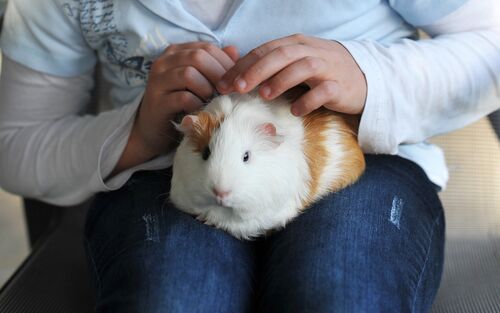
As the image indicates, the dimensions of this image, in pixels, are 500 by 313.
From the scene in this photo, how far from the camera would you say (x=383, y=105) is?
0.69m

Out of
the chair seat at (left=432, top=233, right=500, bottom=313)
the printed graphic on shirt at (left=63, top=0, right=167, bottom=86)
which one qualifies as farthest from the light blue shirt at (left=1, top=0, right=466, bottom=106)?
the chair seat at (left=432, top=233, right=500, bottom=313)

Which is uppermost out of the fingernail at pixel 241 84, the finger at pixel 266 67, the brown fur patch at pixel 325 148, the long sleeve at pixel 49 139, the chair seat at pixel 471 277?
the finger at pixel 266 67

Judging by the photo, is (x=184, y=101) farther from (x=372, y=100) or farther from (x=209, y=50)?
(x=372, y=100)

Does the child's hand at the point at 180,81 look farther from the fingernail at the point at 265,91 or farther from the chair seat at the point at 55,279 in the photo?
the chair seat at the point at 55,279

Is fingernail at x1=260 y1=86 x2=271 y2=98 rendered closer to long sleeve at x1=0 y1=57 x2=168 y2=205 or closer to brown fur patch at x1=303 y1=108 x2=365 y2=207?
brown fur patch at x1=303 y1=108 x2=365 y2=207

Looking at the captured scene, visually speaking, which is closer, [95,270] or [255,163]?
[255,163]

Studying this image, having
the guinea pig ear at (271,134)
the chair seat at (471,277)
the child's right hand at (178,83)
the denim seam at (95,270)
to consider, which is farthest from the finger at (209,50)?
the chair seat at (471,277)

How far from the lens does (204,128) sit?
620 mm

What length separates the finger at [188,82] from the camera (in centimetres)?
67

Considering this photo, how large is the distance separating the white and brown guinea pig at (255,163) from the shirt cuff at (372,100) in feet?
0.10

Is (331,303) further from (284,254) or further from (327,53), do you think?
(327,53)

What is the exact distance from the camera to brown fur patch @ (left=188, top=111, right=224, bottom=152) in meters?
0.62

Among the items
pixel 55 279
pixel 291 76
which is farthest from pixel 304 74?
pixel 55 279

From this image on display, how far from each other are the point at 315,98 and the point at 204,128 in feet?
0.41
